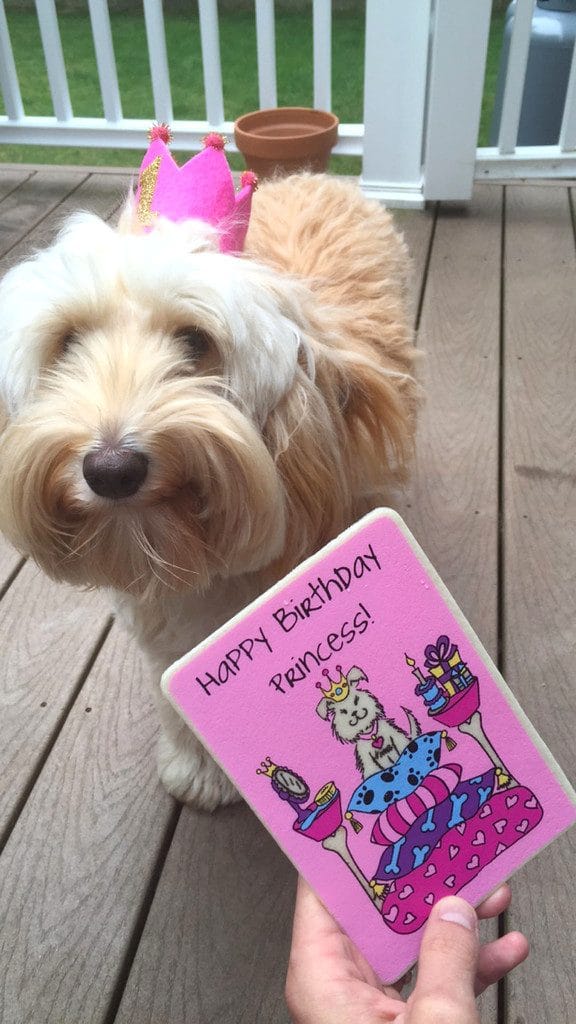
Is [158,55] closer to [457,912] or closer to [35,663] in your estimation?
[35,663]

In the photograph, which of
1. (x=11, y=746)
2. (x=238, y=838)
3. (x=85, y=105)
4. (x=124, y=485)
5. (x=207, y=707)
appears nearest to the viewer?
(x=207, y=707)

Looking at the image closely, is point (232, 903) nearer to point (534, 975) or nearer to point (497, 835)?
point (534, 975)

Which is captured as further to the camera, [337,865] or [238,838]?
[238,838]

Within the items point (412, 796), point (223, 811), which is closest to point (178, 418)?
point (412, 796)

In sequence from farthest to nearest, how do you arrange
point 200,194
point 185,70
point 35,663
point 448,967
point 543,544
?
1. point 185,70
2. point 543,544
3. point 35,663
4. point 200,194
5. point 448,967

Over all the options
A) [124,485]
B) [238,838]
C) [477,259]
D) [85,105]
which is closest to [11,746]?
[238,838]

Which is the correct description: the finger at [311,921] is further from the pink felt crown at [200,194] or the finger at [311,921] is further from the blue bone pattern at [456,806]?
the pink felt crown at [200,194]
